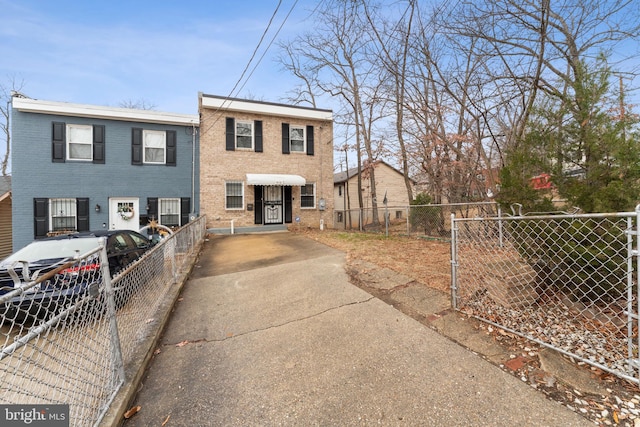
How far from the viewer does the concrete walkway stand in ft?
5.94

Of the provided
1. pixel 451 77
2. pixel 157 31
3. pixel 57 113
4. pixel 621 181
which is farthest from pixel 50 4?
pixel 621 181

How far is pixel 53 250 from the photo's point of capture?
4.17 metres

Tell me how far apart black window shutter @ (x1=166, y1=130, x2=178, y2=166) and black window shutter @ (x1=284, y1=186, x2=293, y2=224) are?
495cm

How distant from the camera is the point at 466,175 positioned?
9102 mm

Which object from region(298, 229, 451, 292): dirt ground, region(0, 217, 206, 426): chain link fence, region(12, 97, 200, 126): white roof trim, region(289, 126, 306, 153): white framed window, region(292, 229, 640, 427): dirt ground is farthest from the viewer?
region(289, 126, 306, 153): white framed window

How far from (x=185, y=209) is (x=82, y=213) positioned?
350 cm

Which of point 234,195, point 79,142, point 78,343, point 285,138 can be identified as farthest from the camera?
point 285,138

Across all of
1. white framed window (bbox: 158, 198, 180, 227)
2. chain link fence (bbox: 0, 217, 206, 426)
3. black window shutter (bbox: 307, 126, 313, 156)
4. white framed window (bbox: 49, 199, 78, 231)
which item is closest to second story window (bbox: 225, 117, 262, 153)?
black window shutter (bbox: 307, 126, 313, 156)

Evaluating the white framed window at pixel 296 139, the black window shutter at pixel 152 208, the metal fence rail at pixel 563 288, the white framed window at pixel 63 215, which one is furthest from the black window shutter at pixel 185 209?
the metal fence rail at pixel 563 288

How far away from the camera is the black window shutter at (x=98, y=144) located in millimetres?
10375

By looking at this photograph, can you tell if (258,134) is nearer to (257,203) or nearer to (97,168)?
(257,203)

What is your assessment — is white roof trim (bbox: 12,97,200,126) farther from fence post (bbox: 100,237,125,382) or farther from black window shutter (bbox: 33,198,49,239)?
fence post (bbox: 100,237,125,382)

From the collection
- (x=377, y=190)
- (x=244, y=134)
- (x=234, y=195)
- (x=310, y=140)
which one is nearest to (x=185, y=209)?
(x=234, y=195)

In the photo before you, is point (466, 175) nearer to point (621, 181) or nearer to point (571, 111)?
point (571, 111)
